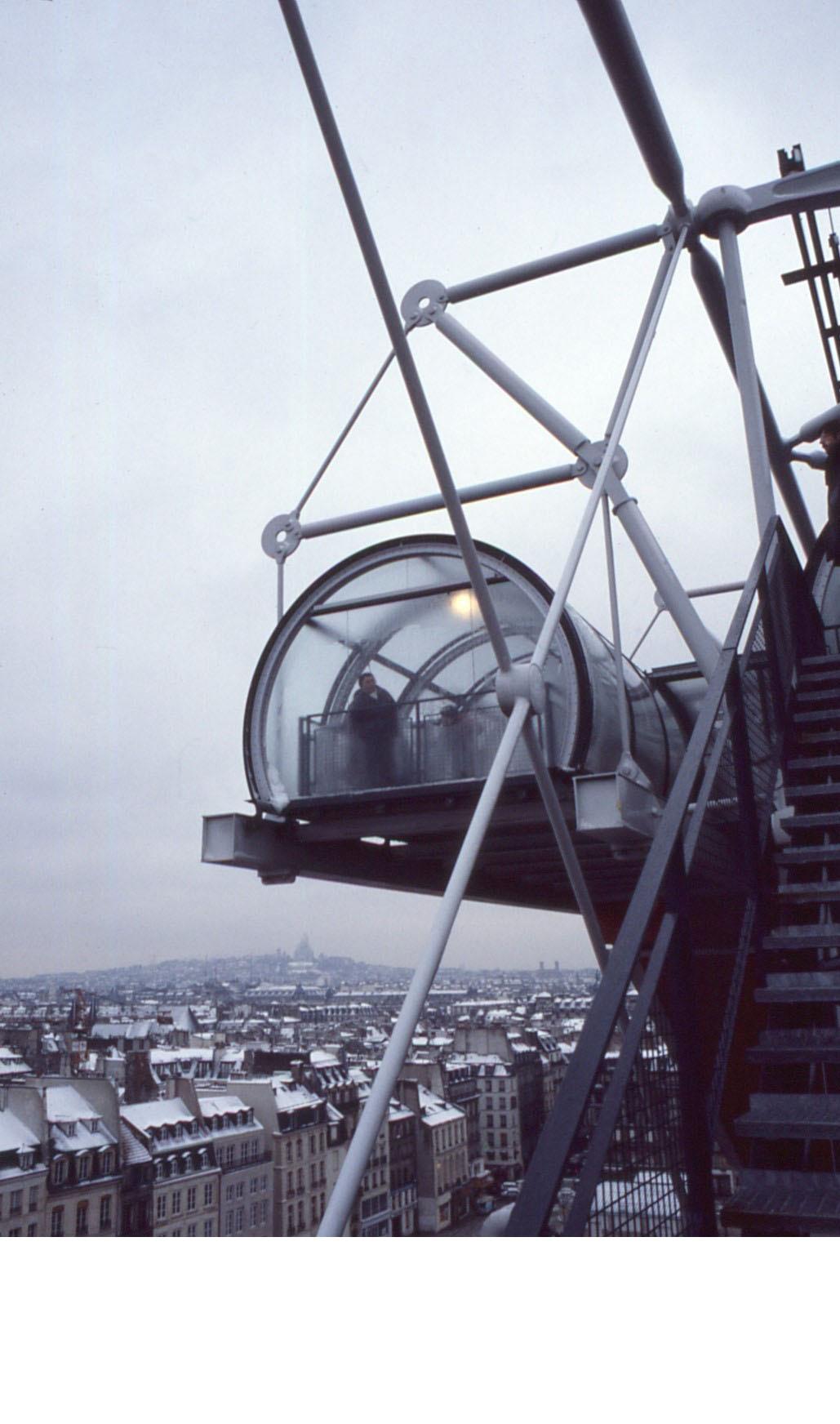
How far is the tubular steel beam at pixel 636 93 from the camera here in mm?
5676

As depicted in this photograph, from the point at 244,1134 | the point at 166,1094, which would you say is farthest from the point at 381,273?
the point at 244,1134

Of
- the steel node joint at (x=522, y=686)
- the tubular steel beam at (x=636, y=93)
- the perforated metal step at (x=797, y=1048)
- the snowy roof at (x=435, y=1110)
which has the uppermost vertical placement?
the tubular steel beam at (x=636, y=93)

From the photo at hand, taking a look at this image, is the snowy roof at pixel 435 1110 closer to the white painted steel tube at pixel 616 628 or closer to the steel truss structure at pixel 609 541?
the steel truss structure at pixel 609 541

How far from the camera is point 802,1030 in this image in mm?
3117

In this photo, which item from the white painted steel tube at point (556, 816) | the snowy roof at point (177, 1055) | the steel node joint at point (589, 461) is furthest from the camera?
the snowy roof at point (177, 1055)

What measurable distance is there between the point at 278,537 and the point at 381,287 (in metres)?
4.13

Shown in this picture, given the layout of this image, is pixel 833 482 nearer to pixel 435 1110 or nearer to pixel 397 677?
pixel 397 677

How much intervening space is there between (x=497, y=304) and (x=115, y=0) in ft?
11.6

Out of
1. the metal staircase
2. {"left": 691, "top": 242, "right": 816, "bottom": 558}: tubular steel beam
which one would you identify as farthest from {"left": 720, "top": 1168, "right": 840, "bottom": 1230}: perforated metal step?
{"left": 691, "top": 242, "right": 816, "bottom": 558}: tubular steel beam

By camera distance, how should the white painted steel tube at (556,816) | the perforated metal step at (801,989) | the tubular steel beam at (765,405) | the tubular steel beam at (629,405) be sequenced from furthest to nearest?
the tubular steel beam at (765,405) < the tubular steel beam at (629,405) < the white painted steel tube at (556,816) < the perforated metal step at (801,989)

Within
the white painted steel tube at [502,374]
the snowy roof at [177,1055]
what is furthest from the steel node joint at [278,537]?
the snowy roof at [177,1055]

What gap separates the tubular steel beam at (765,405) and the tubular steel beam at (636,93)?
3.26 feet

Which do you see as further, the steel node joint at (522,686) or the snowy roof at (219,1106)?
the snowy roof at (219,1106)

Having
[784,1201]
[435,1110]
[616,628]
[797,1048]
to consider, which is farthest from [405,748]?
[784,1201]
